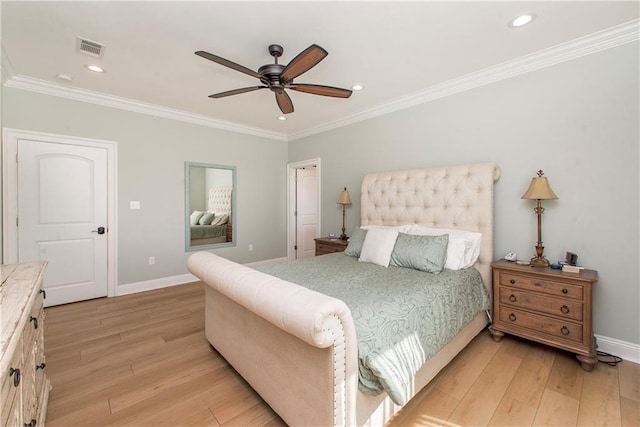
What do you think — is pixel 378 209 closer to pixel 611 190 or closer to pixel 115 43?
pixel 611 190

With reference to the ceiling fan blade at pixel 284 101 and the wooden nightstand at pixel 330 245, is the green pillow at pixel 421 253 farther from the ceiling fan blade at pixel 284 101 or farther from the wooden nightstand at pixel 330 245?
the ceiling fan blade at pixel 284 101

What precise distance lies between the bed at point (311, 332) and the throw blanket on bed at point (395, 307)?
0.28 ft

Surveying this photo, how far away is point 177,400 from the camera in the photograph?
5.74 ft

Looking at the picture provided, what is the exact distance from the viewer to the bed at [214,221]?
173 inches

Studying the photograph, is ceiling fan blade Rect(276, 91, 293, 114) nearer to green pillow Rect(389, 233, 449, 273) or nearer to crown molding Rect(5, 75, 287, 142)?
green pillow Rect(389, 233, 449, 273)

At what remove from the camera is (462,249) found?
2500 millimetres

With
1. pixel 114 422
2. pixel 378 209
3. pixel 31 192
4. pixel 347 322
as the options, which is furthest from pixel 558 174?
pixel 31 192

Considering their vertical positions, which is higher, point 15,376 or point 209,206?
point 209,206

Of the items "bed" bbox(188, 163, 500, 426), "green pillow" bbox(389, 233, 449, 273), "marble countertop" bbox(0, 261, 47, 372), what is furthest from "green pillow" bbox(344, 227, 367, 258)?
"marble countertop" bbox(0, 261, 47, 372)

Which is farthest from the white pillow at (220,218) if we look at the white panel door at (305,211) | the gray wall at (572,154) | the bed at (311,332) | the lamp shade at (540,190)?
the lamp shade at (540,190)

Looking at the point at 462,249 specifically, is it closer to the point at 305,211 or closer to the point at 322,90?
the point at 322,90

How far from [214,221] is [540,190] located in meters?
4.30

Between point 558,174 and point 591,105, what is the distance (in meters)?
0.58

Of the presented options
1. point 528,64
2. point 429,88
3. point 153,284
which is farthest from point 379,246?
point 153,284
